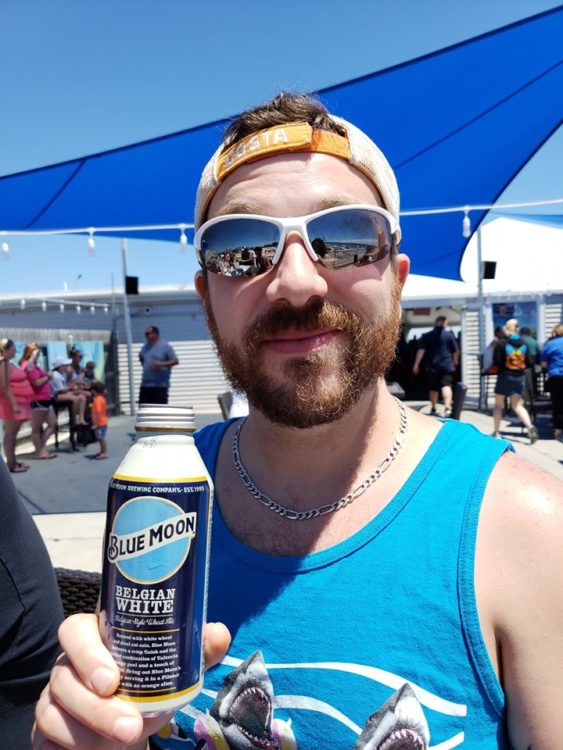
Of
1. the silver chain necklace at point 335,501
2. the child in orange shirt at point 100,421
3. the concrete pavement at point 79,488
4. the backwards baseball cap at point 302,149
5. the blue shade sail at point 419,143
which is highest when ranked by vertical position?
the blue shade sail at point 419,143

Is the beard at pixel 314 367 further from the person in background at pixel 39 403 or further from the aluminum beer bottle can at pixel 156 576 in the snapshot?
the person in background at pixel 39 403

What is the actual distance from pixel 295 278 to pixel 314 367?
0.59 feet

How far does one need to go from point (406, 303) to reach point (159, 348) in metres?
7.65

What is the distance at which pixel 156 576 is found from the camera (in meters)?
0.75

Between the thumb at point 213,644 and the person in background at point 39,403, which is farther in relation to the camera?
the person in background at point 39,403

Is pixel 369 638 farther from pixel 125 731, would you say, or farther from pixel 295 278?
pixel 295 278

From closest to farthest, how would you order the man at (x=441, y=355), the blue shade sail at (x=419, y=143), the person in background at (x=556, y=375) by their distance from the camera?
the blue shade sail at (x=419, y=143), the person in background at (x=556, y=375), the man at (x=441, y=355)

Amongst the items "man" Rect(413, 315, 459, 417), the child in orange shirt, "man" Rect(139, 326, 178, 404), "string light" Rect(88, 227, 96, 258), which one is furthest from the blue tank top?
"man" Rect(413, 315, 459, 417)

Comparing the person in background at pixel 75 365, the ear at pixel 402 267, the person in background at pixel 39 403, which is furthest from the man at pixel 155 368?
the ear at pixel 402 267

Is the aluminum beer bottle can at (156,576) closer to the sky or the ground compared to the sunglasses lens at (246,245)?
closer to the ground

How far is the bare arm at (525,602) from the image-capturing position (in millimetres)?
855

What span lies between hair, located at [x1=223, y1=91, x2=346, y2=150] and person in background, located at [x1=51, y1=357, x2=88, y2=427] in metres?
8.66

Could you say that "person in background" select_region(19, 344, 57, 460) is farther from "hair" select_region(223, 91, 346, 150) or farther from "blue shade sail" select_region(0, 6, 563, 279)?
"hair" select_region(223, 91, 346, 150)

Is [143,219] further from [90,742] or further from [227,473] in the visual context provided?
[90,742]
